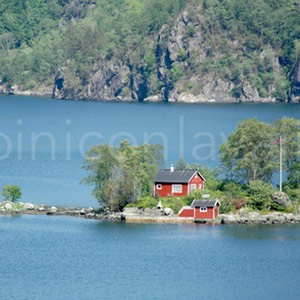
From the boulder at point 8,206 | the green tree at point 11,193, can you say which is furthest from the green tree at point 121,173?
the green tree at point 11,193

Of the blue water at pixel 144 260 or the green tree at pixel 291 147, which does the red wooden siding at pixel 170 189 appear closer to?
the blue water at pixel 144 260

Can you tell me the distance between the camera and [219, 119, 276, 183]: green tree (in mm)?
73438

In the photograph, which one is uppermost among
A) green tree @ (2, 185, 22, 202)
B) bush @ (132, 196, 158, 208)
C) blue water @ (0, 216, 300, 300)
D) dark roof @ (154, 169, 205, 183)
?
dark roof @ (154, 169, 205, 183)

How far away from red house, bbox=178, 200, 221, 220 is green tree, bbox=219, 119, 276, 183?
13.7ft

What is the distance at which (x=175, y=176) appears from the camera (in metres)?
A: 72.7

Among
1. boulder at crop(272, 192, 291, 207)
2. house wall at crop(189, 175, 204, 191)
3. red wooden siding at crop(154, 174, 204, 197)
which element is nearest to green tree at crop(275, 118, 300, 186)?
boulder at crop(272, 192, 291, 207)

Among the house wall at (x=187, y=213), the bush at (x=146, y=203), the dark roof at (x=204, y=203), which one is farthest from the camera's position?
the bush at (x=146, y=203)

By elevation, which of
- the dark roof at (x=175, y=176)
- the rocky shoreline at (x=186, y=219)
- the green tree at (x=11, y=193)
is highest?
the dark roof at (x=175, y=176)

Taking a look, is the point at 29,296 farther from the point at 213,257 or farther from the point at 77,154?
the point at 77,154

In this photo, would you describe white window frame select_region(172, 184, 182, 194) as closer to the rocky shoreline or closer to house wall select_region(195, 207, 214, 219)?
the rocky shoreline

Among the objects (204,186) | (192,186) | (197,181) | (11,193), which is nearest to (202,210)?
(192,186)

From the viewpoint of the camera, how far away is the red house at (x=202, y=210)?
69.6m

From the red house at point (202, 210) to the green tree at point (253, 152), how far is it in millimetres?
4166

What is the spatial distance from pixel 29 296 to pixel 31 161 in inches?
1811
